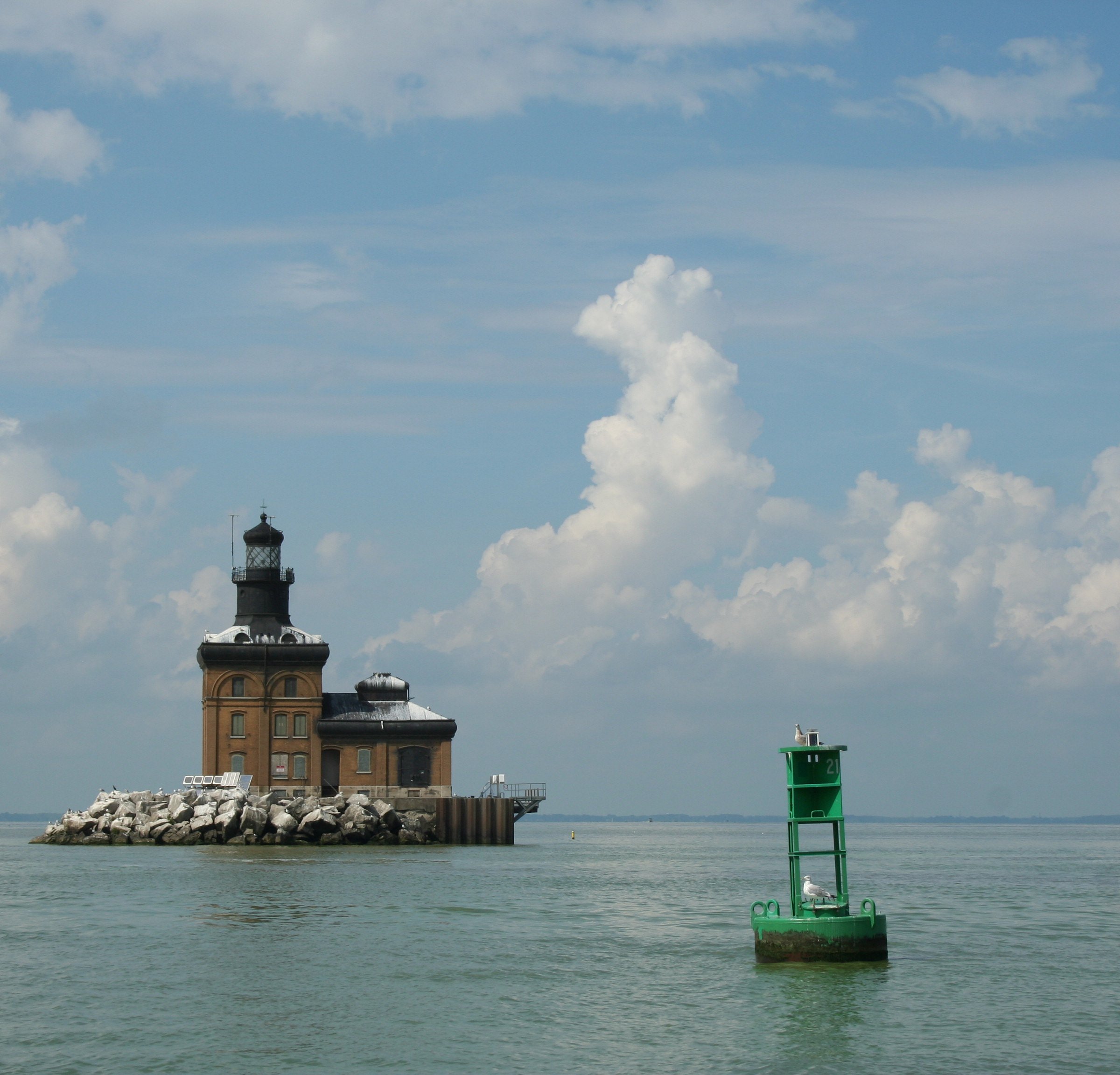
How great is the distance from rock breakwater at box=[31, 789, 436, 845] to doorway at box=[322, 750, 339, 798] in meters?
2.68

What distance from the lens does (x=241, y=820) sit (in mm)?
73188

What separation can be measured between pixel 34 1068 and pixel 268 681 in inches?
2368

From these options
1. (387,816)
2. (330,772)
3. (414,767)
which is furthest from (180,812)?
(414,767)

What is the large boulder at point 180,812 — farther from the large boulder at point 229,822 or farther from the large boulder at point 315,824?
the large boulder at point 315,824

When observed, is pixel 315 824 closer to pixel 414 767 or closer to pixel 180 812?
pixel 180 812

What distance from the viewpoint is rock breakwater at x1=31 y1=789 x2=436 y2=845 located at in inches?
2884

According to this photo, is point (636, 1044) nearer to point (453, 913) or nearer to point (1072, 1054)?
point (1072, 1054)

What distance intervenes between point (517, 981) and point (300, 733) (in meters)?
53.4

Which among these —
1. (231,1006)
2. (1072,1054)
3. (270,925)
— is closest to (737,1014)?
(1072,1054)

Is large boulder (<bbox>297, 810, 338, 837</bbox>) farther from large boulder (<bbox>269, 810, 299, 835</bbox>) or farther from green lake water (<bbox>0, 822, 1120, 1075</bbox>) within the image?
green lake water (<bbox>0, 822, 1120, 1075</bbox>)

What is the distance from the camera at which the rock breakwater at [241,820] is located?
73250 millimetres

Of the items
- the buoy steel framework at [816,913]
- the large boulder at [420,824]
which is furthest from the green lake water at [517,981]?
the large boulder at [420,824]

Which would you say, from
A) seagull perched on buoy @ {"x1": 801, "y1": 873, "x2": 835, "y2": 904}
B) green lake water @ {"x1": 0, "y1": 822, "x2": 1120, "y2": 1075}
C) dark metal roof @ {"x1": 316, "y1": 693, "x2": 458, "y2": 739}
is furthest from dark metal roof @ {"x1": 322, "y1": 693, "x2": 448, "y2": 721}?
seagull perched on buoy @ {"x1": 801, "y1": 873, "x2": 835, "y2": 904}

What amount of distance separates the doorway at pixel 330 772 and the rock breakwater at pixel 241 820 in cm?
268
